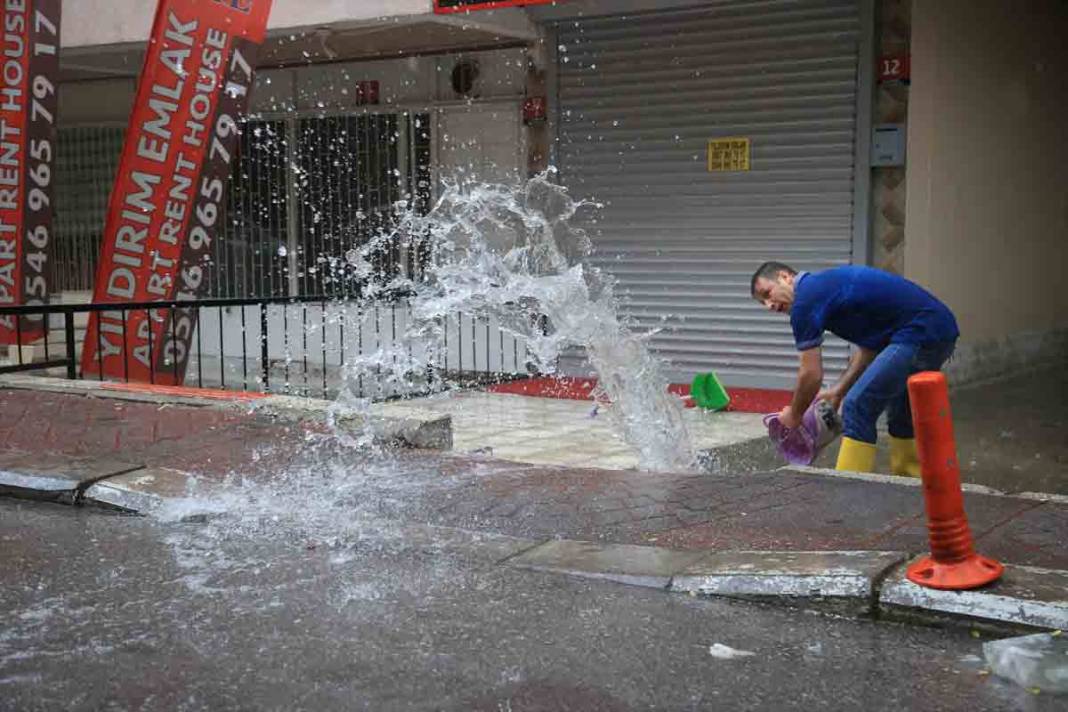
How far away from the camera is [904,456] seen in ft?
21.3

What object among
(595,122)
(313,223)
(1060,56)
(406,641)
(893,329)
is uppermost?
(1060,56)

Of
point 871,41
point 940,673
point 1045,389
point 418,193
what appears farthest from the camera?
point 418,193

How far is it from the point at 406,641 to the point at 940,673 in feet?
5.76

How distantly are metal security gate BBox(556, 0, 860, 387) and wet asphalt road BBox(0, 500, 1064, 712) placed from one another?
663cm

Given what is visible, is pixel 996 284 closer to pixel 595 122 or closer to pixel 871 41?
pixel 871 41

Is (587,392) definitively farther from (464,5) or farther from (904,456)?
(904,456)

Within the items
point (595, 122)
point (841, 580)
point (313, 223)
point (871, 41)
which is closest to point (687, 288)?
point (595, 122)

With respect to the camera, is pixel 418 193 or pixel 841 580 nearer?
pixel 841 580

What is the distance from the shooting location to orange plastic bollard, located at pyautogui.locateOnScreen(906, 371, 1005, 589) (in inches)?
161

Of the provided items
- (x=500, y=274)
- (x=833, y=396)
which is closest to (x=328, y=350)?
(x=500, y=274)

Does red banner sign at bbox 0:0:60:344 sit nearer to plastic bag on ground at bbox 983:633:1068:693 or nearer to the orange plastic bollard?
the orange plastic bollard

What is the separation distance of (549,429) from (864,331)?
338cm

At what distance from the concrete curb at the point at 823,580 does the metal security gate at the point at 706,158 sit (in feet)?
21.0

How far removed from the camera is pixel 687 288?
11.6m
